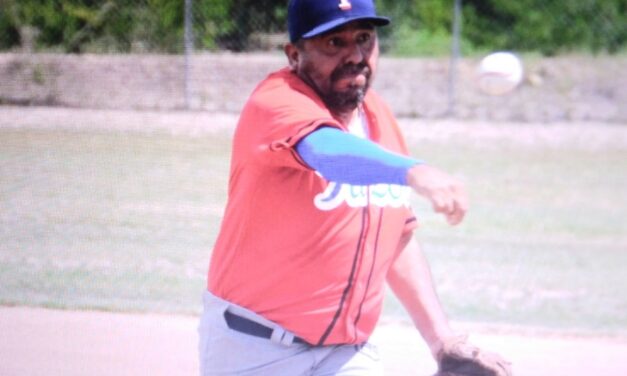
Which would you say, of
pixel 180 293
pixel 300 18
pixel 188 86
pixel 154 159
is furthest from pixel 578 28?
pixel 300 18

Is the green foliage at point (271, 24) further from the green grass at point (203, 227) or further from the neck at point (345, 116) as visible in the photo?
the neck at point (345, 116)

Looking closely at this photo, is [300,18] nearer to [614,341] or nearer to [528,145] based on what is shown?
[614,341]

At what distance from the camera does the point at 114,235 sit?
9.06m

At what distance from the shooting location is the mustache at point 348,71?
2.81 meters

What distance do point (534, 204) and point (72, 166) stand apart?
4912 millimetres

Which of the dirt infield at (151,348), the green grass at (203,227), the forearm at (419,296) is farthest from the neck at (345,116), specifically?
the green grass at (203,227)

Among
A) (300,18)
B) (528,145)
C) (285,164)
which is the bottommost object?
(528,145)

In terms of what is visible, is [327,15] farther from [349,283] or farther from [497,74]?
[497,74]

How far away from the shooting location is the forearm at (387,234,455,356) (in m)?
3.23

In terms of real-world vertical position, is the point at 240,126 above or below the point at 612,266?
above

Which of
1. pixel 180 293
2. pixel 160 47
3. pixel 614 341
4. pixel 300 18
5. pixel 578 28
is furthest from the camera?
pixel 578 28

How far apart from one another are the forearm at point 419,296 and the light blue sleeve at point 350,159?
2.52 ft

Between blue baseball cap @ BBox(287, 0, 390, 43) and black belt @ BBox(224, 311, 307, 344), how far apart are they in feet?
2.49

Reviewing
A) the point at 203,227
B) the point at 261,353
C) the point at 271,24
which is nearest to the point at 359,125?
the point at 261,353
